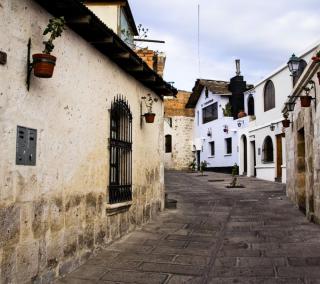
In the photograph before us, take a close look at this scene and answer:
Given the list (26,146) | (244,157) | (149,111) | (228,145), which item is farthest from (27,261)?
(228,145)

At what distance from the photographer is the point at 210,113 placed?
3012 cm

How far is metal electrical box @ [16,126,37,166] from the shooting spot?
407 centimetres

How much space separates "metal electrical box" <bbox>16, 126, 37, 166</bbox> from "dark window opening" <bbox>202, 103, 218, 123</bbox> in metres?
25.0

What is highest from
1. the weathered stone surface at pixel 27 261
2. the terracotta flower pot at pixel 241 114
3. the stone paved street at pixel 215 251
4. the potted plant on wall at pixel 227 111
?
the potted plant on wall at pixel 227 111

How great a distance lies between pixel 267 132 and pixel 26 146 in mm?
18268

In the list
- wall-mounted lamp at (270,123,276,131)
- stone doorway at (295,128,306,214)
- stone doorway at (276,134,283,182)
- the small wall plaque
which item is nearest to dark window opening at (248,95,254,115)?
wall-mounted lamp at (270,123,276,131)

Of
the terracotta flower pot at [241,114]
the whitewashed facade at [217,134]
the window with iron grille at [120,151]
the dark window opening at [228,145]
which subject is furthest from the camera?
the dark window opening at [228,145]

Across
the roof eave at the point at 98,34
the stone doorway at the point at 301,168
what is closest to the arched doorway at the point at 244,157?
the stone doorway at the point at 301,168

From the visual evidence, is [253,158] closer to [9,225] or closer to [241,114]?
[241,114]

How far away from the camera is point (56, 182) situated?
15.9 feet

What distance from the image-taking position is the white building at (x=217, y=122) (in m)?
26.5

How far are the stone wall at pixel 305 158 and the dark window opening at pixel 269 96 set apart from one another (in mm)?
8152

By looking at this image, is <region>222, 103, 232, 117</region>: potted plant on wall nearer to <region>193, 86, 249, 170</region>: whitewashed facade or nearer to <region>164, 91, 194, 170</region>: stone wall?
<region>193, 86, 249, 170</region>: whitewashed facade

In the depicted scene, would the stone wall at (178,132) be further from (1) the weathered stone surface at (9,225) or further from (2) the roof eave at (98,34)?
(1) the weathered stone surface at (9,225)
